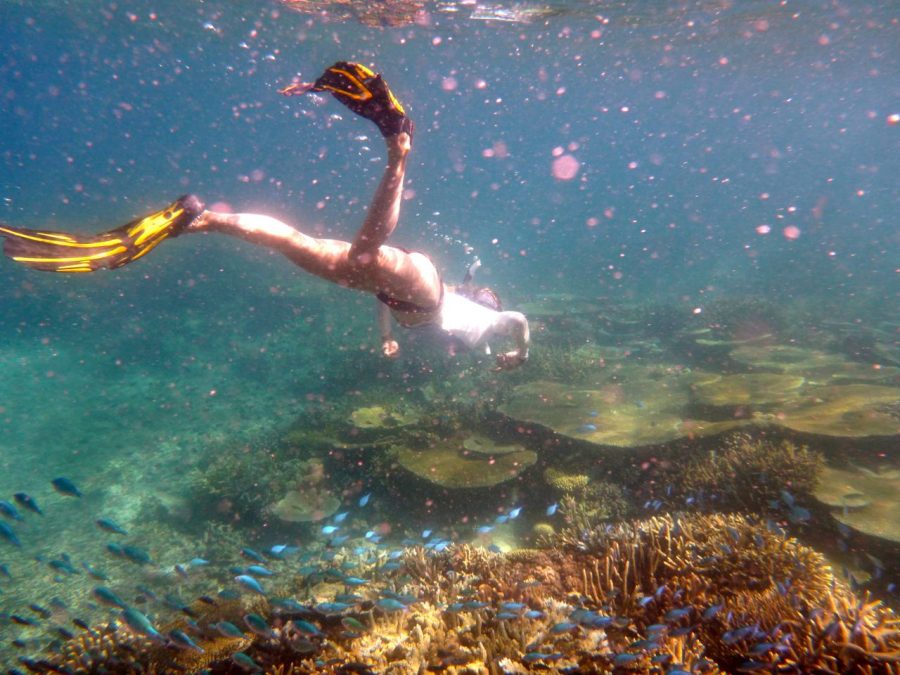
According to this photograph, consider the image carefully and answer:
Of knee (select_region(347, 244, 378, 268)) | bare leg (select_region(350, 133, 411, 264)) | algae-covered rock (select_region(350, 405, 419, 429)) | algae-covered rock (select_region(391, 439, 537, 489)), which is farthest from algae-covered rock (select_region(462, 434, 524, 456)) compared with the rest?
bare leg (select_region(350, 133, 411, 264))

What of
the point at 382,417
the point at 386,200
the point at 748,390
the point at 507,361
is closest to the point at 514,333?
the point at 507,361

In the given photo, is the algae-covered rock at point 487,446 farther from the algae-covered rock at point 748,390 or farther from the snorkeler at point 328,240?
the snorkeler at point 328,240

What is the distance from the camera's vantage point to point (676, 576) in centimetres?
413

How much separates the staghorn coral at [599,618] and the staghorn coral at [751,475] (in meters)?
1.34

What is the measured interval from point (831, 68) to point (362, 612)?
50.4 m

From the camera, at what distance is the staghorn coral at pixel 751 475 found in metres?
5.84

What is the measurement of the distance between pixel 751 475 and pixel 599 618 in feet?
13.7

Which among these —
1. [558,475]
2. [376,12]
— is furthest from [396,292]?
[376,12]

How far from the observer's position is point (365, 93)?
11.1 ft

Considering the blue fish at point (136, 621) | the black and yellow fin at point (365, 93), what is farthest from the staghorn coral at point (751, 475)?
the blue fish at point (136, 621)

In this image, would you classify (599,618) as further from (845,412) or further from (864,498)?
(845,412)

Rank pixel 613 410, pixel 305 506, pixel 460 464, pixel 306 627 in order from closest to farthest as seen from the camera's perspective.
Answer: pixel 306 627 < pixel 460 464 < pixel 305 506 < pixel 613 410

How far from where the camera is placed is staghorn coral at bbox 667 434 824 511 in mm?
5840

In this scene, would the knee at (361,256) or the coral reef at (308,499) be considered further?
the coral reef at (308,499)
